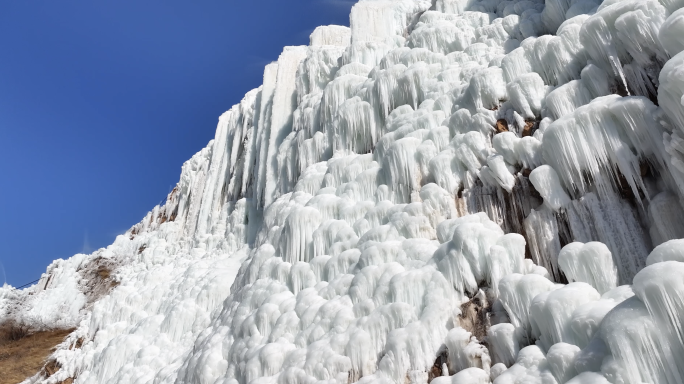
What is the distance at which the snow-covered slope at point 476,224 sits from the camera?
4.01 meters

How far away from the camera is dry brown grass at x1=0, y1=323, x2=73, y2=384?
16.8 m

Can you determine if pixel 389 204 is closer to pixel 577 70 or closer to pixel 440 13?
pixel 577 70

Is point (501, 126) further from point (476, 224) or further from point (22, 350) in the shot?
point (22, 350)

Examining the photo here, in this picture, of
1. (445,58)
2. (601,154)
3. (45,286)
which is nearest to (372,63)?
(445,58)

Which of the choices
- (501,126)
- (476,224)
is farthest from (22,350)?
(501,126)

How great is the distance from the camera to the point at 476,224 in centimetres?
A: 544

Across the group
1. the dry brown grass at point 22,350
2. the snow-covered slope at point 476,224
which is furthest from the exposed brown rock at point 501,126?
the dry brown grass at point 22,350

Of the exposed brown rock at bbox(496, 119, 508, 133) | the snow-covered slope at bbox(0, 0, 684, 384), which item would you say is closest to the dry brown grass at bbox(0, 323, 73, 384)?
the snow-covered slope at bbox(0, 0, 684, 384)

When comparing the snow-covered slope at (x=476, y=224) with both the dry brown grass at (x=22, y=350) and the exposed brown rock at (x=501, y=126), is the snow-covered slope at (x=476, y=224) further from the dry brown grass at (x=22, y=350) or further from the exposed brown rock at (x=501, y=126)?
the dry brown grass at (x=22, y=350)

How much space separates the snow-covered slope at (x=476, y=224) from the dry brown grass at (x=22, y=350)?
23.3 ft

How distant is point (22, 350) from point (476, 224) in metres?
20.4

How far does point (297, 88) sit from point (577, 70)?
928cm

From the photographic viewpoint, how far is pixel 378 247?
6305 mm

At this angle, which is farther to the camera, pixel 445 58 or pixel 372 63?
pixel 372 63
